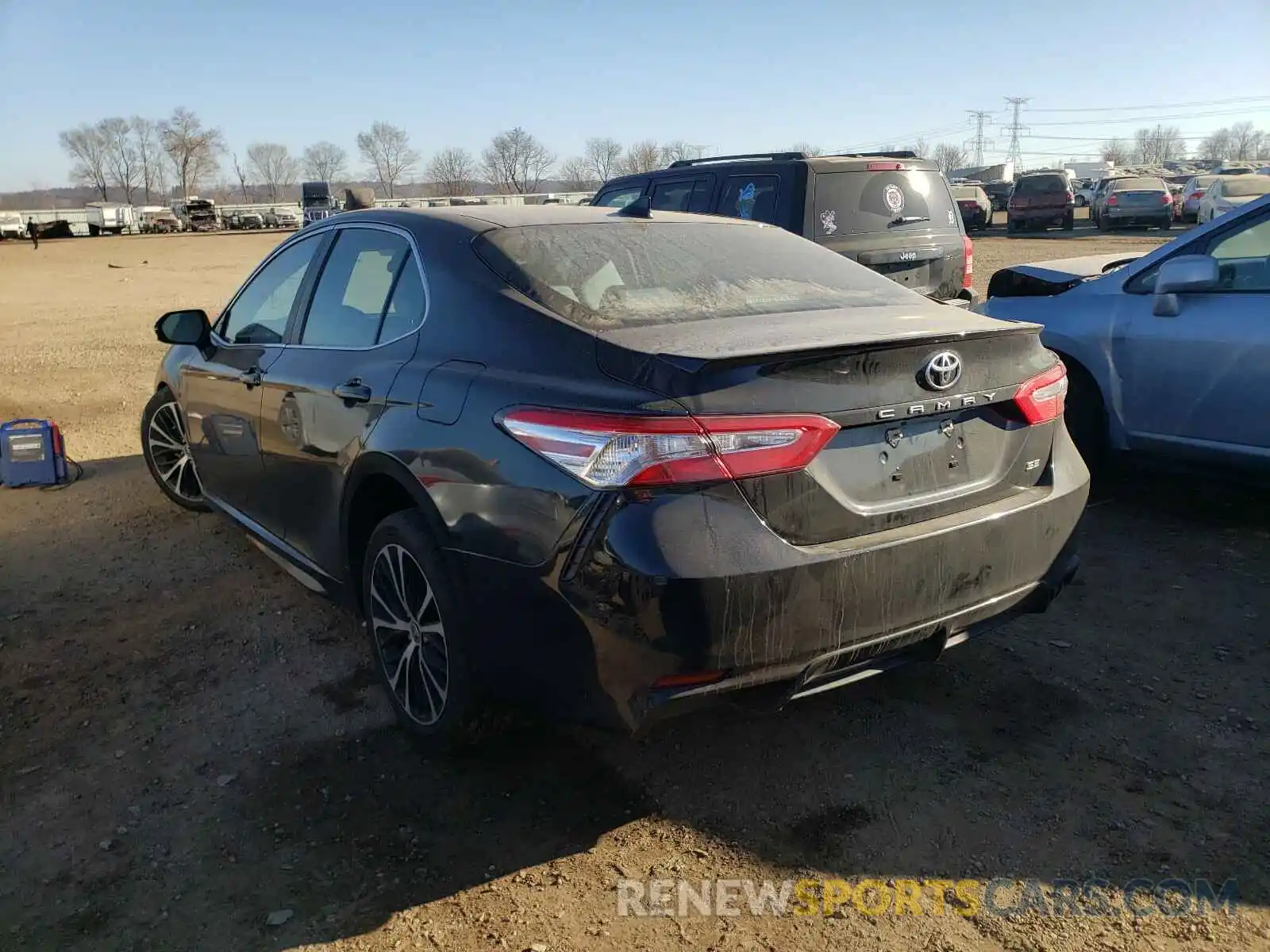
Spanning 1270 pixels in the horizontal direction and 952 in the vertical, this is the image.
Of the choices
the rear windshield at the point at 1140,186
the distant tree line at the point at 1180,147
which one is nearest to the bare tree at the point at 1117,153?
the distant tree line at the point at 1180,147

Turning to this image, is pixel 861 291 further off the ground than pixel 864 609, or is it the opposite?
pixel 861 291

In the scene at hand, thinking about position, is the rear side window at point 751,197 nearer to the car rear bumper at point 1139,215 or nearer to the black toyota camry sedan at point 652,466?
the black toyota camry sedan at point 652,466

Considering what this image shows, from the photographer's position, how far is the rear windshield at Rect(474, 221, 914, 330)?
2.98m

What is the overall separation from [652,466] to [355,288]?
177cm

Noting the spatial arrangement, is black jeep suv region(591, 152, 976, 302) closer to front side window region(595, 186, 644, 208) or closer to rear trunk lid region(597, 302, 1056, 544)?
front side window region(595, 186, 644, 208)

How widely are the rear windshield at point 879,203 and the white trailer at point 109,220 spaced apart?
62357mm

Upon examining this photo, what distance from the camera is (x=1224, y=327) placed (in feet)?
15.4

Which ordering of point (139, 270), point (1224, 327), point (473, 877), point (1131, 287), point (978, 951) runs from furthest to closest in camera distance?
point (139, 270) → point (1131, 287) → point (1224, 327) → point (473, 877) → point (978, 951)

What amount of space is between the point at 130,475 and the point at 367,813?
464 cm

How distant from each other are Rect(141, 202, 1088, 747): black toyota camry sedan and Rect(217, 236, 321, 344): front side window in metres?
0.51

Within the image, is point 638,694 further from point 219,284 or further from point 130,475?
point 219,284

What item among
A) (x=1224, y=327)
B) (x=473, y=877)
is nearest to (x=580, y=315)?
(x=473, y=877)

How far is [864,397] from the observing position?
2.58 m

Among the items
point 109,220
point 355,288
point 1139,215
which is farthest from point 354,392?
point 109,220
